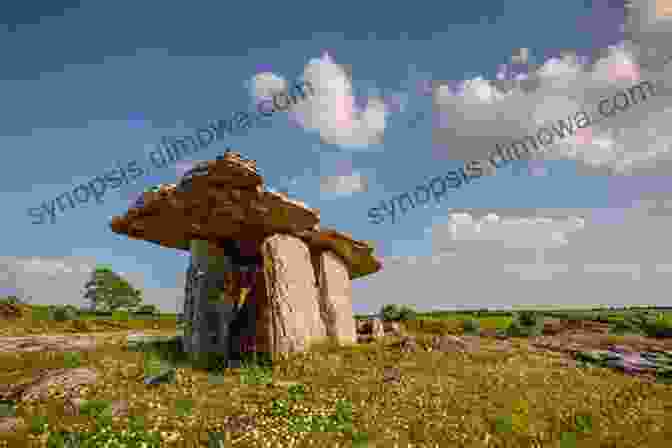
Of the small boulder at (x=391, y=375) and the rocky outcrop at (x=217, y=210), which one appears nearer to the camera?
the small boulder at (x=391, y=375)

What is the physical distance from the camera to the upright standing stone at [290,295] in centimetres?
1309

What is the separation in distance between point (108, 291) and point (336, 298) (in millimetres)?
63982

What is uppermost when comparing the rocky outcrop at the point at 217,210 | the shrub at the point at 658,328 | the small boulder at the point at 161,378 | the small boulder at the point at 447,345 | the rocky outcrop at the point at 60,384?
the rocky outcrop at the point at 217,210

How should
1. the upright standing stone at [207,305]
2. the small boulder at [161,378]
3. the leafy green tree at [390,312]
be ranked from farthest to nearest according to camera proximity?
the leafy green tree at [390,312]
the upright standing stone at [207,305]
the small boulder at [161,378]

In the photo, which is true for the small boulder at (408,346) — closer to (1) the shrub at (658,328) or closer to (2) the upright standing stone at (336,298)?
(2) the upright standing stone at (336,298)

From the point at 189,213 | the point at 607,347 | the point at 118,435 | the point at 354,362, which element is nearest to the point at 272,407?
the point at 118,435

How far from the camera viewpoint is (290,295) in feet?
45.3

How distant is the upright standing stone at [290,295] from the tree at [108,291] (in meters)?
64.6

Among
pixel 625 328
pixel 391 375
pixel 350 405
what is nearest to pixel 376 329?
pixel 391 375

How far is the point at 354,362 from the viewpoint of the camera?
42.3 ft

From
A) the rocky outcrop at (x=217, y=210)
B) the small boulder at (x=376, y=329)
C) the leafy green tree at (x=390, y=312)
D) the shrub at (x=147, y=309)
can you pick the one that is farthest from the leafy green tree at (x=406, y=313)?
the shrub at (x=147, y=309)

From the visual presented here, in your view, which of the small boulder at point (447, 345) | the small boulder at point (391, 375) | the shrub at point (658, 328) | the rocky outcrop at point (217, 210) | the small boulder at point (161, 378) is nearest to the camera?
the small boulder at point (161, 378)

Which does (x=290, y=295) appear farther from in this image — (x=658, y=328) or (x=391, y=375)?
(x=658, y=328)

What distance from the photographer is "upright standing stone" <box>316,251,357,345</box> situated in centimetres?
1647
